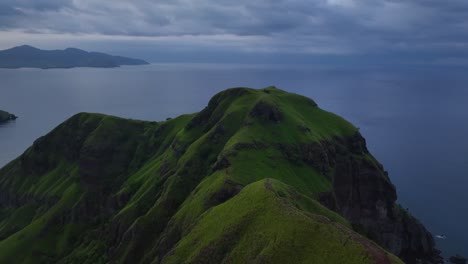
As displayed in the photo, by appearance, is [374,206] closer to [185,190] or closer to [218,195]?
[185,190]

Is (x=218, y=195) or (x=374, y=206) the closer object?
(x=218, y=195)

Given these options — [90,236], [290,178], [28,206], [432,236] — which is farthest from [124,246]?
[432,236]

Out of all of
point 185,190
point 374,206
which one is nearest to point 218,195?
point 185,190

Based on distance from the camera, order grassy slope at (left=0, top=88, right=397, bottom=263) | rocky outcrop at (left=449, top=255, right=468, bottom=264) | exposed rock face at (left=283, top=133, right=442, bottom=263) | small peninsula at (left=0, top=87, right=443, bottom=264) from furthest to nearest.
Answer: exposed rock face at (left=283, top=133, right=442, bottom=263), rocky outcrop at (left=449, top=255, right=468, bottom=264), grassy slope at (left=0, top=88, right=397, bottom=263), small peninsula at (left=0, top=87, right=443, bottom=264)

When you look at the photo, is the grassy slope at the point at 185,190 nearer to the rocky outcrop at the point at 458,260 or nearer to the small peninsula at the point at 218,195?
the small peninsula at the point at 218,195

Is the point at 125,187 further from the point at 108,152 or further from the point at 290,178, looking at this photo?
the point at 290,178

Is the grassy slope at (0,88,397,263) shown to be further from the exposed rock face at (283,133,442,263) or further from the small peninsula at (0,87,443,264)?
the exposed rock face at (283,133,442,263)

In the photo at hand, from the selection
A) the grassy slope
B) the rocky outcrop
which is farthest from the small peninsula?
the rocky outcrop

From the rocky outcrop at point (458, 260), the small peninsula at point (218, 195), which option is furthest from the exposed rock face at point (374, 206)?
the rocky outcrop at point (458, 260)
